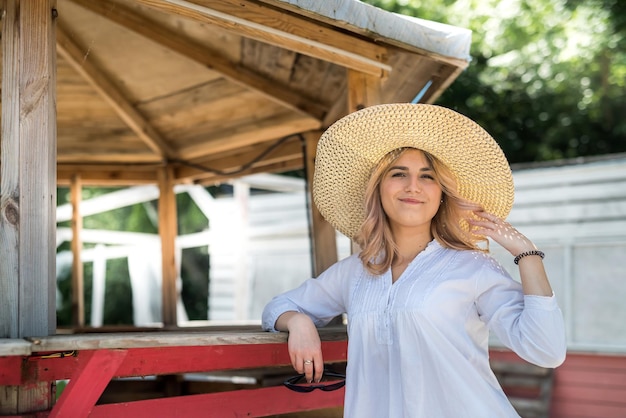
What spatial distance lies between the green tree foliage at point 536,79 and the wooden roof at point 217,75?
6.99 m

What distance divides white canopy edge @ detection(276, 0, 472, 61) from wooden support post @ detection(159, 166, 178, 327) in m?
3.42

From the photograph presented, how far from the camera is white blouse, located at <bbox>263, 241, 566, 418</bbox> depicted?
91.5 inches

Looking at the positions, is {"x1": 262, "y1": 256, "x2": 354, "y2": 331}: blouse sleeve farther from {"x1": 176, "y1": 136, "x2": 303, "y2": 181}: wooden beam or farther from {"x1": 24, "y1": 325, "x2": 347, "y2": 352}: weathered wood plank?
Answer: {"x1": 176, "y1": 136, "x2": 303, "y2": 181}: wooden beam

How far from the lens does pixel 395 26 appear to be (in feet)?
10.6

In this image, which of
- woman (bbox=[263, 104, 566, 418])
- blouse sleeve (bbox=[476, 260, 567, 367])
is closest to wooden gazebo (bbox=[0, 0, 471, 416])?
woman (bbox=[263, 104, 566, 418])

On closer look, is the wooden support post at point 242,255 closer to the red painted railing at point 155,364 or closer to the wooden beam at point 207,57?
the wooden beam at point 207,57

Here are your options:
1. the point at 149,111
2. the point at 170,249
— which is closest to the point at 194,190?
the point at 170,249

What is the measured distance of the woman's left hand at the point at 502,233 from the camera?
8.08 feet

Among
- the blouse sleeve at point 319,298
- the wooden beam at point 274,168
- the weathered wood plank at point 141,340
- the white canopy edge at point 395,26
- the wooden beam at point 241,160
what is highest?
the white canopy edge at point 395,26

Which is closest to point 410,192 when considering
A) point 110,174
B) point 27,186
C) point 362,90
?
point 362,90

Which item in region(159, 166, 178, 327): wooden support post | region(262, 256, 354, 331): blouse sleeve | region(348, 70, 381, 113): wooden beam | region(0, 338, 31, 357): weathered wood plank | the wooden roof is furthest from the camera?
region(159, 166, 178, 327): wooden support post

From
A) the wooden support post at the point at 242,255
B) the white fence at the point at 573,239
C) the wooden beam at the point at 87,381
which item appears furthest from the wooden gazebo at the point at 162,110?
the wooden support post at the point at 242,255

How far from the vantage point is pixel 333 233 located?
4.75 meters

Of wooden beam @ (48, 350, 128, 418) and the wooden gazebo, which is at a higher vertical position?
the wooden gazebo
